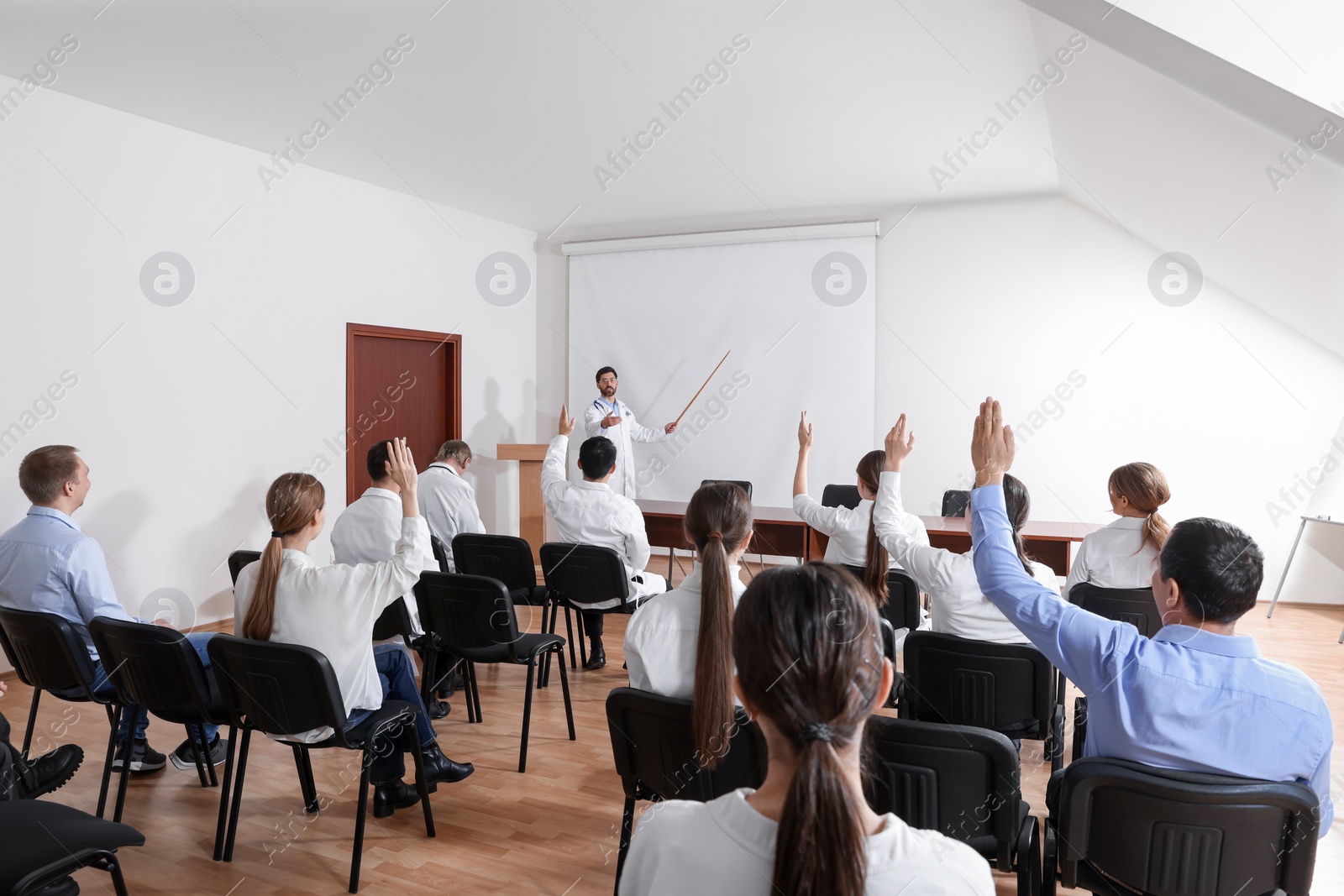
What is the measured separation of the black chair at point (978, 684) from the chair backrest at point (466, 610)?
4.62 feet

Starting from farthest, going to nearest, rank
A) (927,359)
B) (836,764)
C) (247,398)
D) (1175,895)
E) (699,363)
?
(699,363) < (927,359) < (247,398) < (1175,895) < (836,764)

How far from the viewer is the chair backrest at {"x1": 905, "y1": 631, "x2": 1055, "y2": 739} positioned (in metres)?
2.40

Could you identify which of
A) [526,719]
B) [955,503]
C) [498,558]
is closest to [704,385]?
[955,503]

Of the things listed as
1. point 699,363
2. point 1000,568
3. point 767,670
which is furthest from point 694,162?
point 767,670

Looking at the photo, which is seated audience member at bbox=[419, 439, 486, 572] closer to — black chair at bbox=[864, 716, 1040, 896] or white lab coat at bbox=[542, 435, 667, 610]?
white lab coat at bbox=[542, 435, 667, 610]

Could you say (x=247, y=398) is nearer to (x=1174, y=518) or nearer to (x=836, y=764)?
(x=836, y=764)

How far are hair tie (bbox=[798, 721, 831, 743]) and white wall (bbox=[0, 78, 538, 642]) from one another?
4.66 meters

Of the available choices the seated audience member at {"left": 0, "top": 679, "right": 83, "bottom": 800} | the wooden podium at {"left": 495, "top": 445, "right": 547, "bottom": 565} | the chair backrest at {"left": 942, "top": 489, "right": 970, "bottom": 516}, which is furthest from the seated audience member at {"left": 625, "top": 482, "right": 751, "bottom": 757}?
the wooden podium at {"left": 495, "top": 445, "right": 547, "bottom": 565}

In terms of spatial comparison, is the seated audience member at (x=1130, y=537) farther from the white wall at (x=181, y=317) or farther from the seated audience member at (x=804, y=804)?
the white wall at (x=181, y=317)

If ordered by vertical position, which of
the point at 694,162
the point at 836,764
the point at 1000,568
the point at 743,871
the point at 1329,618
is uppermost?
the point at 694,162

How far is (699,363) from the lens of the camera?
7438mm

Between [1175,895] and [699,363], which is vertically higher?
[699,363]

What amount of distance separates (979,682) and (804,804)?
5.97 ft

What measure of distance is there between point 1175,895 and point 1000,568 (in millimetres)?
674
